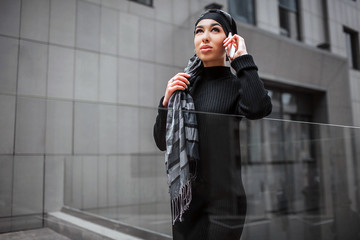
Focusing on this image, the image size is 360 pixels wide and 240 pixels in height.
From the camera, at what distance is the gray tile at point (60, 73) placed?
325 centimetres

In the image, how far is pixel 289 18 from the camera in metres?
6.19

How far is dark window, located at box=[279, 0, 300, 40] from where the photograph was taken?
6098 mm

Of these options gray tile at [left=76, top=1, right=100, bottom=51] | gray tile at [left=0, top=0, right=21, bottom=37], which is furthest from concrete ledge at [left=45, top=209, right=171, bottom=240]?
gray tile at [left=76, top=1, right=100, bottom=51]

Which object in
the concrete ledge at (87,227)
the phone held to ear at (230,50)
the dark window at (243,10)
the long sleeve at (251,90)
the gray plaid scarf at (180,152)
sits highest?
the dark window at (243,10)

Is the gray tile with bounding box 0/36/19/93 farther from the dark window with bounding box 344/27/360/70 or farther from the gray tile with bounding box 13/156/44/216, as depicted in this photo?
the dark window with bounding box 344/27/360/70

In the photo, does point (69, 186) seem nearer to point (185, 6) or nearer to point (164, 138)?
point (164, 138)

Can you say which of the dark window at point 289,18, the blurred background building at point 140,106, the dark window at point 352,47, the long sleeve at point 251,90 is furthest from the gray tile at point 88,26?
the dark window at point 352,47

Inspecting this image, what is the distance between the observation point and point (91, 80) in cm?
367

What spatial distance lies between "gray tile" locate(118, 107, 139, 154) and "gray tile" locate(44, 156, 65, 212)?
303 mm

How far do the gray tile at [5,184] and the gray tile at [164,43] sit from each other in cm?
300

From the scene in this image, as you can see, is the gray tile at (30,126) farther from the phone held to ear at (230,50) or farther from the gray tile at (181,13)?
the gray tile at (181,13)

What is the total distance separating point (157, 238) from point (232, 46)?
131 centimetres

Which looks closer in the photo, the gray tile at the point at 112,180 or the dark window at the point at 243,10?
the gray tile at the point at 112,180

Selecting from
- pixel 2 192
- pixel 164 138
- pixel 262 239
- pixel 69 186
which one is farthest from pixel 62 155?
pixel 262 239
